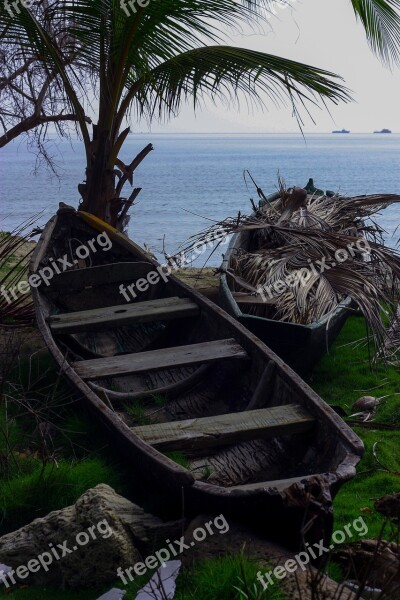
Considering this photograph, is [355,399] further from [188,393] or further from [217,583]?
[217,583]

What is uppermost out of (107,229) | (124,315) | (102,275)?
(107,229)

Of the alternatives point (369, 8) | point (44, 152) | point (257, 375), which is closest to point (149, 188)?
point (44, 152)

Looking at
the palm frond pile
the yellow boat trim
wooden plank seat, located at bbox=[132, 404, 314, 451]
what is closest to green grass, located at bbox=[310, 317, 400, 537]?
the palm frond pile

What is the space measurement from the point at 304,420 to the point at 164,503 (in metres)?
0.92

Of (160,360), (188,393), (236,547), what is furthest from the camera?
(188,393)

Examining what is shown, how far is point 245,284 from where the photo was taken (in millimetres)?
7453

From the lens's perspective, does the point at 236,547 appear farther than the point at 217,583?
Yes

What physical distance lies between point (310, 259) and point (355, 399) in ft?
4.81

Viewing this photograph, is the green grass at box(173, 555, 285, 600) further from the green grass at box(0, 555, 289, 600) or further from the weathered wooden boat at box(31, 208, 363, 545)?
the weathered wooden boat at box(31, 208, 363, 545)

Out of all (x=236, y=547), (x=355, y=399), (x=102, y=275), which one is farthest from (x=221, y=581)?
(x=102, y=275)

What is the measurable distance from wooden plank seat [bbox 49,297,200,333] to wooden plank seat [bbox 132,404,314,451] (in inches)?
70.1

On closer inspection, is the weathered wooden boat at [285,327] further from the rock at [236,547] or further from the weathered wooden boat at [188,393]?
the rock at [236,547]

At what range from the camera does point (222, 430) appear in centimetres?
475

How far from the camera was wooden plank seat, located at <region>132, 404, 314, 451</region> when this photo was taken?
470 centimetres
